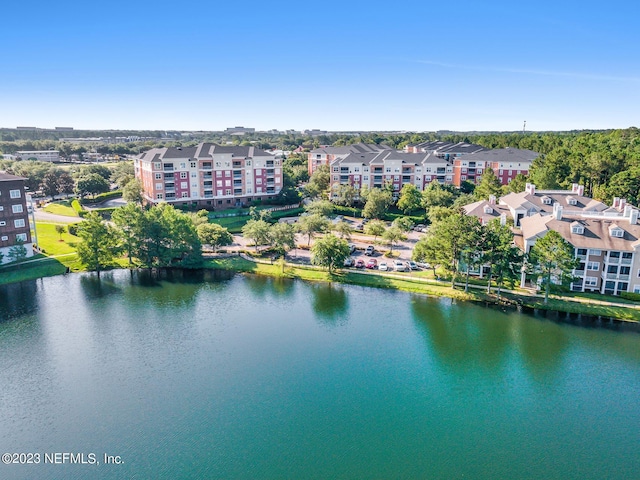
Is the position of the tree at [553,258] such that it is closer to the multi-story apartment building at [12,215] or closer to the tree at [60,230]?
the multi-story apartment building at [12,215]

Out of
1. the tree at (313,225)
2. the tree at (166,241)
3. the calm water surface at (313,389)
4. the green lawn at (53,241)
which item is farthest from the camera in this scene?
the tree at (313,225)

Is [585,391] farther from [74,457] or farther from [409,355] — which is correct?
[74,457]

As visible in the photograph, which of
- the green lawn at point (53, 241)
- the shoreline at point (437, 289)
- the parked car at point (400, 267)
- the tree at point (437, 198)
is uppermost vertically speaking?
the tree at point (437, 198)

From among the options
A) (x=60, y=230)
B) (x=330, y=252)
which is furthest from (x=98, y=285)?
(x=330, y=252)

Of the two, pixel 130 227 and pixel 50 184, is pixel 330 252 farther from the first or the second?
pixel 50 184

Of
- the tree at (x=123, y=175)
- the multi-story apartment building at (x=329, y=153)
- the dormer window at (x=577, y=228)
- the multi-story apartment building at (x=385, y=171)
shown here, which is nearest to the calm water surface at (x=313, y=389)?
the dormer window at (x=577, y=228)

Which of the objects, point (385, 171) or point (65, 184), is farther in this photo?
point (385, 171)

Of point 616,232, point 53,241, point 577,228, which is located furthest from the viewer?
point 53,241
